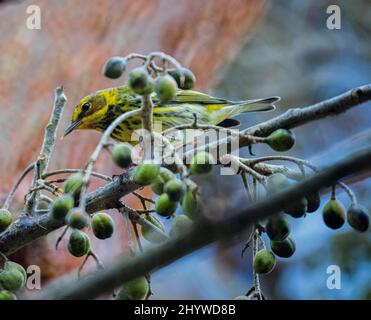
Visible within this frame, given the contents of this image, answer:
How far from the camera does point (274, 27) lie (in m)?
3.29

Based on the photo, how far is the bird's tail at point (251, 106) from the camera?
1.71 meters

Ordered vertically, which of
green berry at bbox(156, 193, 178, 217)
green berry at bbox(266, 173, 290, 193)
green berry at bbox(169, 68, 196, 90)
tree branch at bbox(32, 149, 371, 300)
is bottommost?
tree branch at bbox(32, 149, 371, 300)

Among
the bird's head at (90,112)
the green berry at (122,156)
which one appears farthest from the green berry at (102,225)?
the bird's head at (90,112)

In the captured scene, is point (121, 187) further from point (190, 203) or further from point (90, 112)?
point (90, 112)

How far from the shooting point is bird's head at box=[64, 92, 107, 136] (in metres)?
1.72

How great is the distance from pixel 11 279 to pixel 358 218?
44 centimetres

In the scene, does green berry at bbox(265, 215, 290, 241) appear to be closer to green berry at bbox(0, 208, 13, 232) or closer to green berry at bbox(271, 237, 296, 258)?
green berry at bbox(271, 237, 296, 258)

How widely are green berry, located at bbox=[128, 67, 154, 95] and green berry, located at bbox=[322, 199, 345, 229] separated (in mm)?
257

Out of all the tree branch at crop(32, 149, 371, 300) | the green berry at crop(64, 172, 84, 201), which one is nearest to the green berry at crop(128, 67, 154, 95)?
→ the green berry at crop(64, 172, 84, 201)

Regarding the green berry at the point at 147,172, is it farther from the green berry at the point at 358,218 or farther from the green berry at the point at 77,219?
the green berry at the point at 358,218

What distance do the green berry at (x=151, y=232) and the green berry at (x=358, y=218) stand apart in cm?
23
